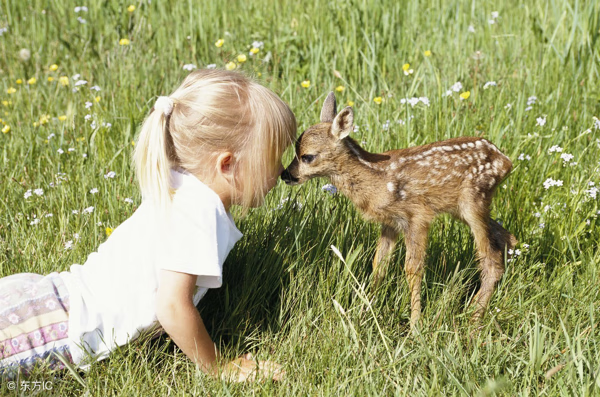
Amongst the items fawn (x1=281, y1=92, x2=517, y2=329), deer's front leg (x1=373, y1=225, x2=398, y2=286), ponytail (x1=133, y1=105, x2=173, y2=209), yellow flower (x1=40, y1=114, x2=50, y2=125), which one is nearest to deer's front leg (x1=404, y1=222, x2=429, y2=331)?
fawn (x1=281, y1=92, x2=517, y2=329)

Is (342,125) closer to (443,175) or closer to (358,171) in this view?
(358,171)

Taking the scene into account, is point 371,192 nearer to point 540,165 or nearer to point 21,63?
point 540,165

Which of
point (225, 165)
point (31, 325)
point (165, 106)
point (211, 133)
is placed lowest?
point (31, 325)

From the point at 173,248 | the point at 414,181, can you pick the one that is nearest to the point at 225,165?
the point at 173,248

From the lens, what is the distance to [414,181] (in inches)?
139

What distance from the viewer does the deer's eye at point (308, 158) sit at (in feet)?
11.8

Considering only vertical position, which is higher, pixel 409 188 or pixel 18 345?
pixel 409 188

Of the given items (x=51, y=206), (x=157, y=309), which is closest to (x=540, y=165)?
(x=157, y=309)

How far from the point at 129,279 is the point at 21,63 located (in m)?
3.84

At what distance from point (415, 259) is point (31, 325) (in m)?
1.79

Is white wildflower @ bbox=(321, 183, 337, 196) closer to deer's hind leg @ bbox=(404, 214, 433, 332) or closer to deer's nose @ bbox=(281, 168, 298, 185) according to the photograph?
deer's nose @ bbox=(281, 168, 298, 185)

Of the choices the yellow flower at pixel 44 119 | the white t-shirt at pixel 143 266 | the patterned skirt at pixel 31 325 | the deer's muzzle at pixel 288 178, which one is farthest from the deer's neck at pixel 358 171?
the yellow flower at pixel 44 119

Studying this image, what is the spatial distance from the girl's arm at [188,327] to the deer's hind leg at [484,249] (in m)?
1.15

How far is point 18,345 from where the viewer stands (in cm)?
302
